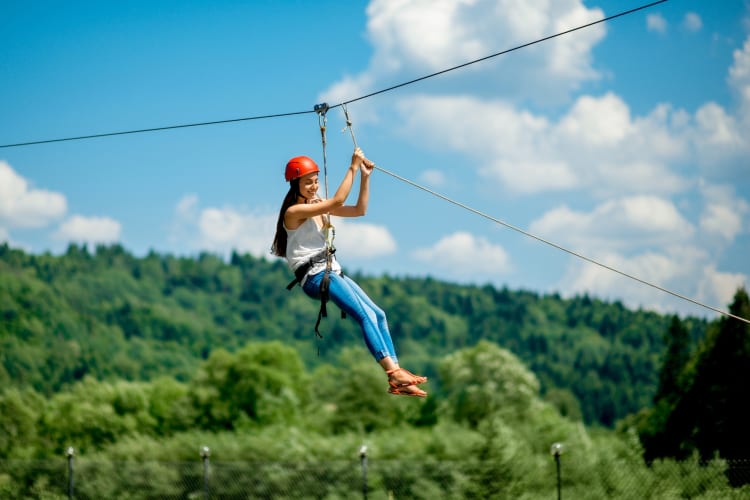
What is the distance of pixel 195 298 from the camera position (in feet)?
504

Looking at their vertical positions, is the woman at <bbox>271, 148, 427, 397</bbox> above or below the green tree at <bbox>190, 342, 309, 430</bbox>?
below

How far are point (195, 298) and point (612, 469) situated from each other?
13684cm

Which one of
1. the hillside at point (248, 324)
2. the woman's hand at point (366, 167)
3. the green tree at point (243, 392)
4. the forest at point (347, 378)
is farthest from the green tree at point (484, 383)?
the woman's hand at point (366, 167)

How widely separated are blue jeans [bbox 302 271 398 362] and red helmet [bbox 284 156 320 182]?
33.1 inches

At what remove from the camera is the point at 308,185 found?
7.88m

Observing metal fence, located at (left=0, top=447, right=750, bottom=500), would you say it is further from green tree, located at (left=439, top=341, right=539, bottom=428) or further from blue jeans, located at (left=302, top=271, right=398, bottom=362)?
green tree, located at (left=439, top=341, right=539, bottom=428)

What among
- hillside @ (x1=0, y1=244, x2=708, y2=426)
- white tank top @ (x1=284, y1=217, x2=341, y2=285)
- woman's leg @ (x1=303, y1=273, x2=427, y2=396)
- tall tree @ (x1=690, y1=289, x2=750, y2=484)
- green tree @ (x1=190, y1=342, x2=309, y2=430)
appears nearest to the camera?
woman's leg @ (x1=303, y1=273, x2=427, y2=396)

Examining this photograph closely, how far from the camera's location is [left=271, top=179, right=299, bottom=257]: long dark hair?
7910 millimetres

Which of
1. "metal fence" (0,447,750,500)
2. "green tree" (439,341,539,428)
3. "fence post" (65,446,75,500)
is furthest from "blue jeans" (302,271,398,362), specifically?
"green tree" (439,341,539,428)

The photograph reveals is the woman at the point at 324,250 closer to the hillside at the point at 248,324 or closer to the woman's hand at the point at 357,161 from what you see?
the woman's hand at the point at 357,161

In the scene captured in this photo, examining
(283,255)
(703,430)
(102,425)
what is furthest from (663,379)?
(283,255)

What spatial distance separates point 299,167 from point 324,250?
2.24ft

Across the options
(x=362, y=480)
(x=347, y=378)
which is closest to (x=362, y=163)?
(x=362, y=480)

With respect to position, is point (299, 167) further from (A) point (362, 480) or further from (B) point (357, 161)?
(A) point (362, 480)
